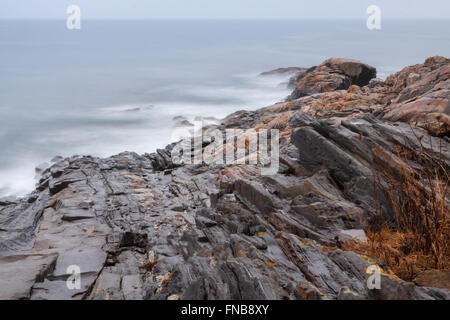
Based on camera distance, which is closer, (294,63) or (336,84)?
(336,84)

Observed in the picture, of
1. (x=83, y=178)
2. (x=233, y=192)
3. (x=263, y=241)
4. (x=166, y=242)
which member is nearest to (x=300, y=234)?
(x=263, y=241)

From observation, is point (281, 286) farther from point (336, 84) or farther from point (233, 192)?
point (336, 84)

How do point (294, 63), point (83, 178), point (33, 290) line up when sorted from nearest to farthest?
1. point (33, 290)
2. point (83, 178)
3. point (294, 63)

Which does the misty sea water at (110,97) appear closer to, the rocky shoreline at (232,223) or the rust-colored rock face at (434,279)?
the rocky shoreline at (232,223)

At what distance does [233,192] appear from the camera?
8648 mm

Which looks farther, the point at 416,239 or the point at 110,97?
the point at 110,97

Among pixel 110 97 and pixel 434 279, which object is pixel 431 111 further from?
pixel 110 97

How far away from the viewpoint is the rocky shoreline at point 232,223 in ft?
15.1

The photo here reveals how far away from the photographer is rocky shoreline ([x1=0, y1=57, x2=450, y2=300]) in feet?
15.1

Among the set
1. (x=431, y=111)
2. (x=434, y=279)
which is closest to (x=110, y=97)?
(x=431, y=111)

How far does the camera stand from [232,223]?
7051 mm

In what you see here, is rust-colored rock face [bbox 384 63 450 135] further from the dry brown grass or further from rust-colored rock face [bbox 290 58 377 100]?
rust-colored rock face [bbox 290 58 377 100]

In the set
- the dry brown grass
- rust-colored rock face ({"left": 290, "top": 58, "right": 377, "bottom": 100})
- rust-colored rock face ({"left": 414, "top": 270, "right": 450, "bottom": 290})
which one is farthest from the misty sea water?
rust-colored rock face ({"left": 414, "top": 270, "right": 450, "bottom": 290})

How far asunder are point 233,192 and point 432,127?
471cm
